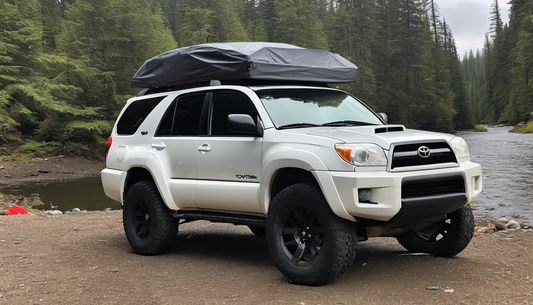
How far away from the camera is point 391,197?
4621 millimetres

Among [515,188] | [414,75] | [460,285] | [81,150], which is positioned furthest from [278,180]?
[414,75]

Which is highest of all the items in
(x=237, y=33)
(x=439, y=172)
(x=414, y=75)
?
(x=237, y=33)

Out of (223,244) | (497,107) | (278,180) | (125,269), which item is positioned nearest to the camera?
(278,180)

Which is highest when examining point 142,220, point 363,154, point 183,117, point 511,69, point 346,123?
point 511,69

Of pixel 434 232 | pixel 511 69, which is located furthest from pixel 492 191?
pixel 511 69

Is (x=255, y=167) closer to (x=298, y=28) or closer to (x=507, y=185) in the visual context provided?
(x=507, y=185)

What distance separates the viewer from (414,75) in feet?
191

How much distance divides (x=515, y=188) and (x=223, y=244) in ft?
37.8

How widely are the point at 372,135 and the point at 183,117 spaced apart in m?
2.60

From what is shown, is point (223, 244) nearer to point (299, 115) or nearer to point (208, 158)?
point (208, 158)

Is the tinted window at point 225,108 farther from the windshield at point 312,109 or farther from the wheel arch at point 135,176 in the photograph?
the wheel arch at point 135,176

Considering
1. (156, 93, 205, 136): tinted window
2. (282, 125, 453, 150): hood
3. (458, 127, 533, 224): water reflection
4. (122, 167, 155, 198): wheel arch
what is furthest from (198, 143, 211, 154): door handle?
(458, 127, 533, 224): water reflection

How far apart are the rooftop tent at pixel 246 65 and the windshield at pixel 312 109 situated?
32 cm

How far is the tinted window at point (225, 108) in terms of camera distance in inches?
234
